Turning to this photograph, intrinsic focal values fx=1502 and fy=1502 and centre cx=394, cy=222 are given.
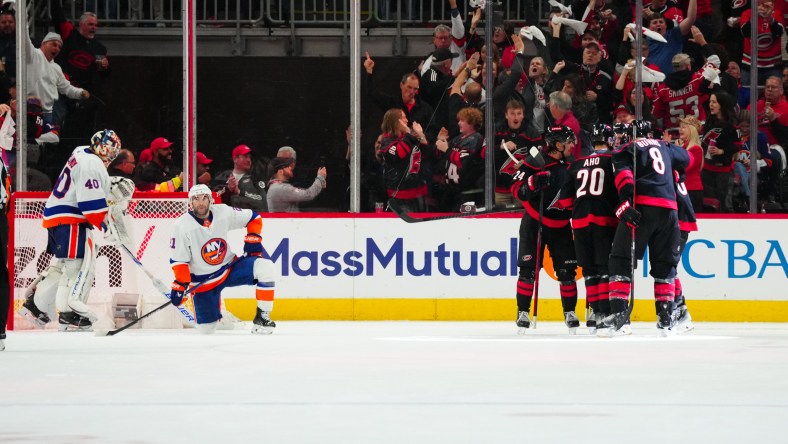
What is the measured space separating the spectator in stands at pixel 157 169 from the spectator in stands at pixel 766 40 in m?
4.25

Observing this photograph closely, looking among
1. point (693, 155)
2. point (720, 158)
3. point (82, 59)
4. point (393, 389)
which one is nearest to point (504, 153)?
point (693, 155)

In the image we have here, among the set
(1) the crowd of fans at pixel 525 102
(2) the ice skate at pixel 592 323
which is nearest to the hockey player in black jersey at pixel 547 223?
(2) the ice skate at pixel 592 323

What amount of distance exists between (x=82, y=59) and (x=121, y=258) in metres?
2.40

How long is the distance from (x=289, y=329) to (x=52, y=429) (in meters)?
5.19

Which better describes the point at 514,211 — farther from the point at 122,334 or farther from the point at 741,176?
the point at 122,334

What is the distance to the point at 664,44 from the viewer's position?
11.2 meters

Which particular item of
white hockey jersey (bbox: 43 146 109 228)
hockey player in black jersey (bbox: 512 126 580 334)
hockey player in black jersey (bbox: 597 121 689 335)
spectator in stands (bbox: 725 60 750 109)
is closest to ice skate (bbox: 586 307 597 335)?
hockey player in black jersey (bbox: 512 126 580 334)

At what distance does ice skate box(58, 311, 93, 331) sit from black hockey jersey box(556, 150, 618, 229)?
123 inches

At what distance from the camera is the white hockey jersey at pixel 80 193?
9.29 meters

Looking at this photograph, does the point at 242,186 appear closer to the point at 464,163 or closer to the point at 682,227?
the point at 464,163

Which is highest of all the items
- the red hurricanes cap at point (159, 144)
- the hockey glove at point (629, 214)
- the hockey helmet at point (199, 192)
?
the red hurricanes cap at point (159, 144)

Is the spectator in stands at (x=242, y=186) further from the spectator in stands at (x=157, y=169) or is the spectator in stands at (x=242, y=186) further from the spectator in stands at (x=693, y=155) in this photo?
the spectator in stands at (x=693, y=155)

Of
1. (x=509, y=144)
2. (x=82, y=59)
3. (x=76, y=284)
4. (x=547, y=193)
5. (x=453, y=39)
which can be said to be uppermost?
(x=453, y=39)

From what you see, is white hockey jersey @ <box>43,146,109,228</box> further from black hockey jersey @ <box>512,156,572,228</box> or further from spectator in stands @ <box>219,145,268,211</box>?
black hockey jersey @ <box>512,156,572,228</box>
